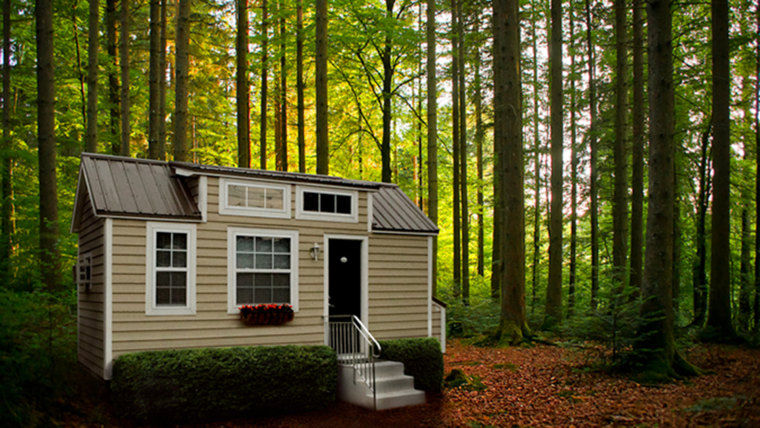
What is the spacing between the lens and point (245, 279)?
30.1 ft

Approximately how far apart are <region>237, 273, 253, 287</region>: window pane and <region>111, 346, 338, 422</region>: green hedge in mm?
1052

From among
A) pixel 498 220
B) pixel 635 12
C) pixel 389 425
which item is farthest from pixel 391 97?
pixel 389 425

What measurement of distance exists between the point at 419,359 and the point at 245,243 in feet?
12.5

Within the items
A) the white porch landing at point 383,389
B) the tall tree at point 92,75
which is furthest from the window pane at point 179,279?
the tall tree at point 92,75

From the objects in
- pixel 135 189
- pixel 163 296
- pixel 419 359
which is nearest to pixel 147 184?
pixel 135 189

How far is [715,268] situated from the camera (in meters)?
11.9

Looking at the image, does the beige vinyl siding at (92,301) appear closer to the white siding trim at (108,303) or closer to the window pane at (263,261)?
the white siding trim at (108,303)

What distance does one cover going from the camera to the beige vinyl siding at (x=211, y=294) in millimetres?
8086

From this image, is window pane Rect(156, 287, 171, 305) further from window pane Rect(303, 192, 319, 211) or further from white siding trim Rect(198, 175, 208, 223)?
window pane Rect(303, 192, 319, 211)

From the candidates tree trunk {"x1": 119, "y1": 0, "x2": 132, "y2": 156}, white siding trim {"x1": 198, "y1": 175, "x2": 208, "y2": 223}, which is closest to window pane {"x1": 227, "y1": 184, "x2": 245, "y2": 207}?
white siding trim {"x1": 198, "y1": 175, "x2": 208, "y2": 223}

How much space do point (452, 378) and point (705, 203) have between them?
10.8 meters

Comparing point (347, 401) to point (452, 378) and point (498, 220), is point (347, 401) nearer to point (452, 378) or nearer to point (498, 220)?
point (452, 378)

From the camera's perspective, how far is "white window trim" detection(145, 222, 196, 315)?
27.1ft

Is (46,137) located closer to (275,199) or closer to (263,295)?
(275,199)
